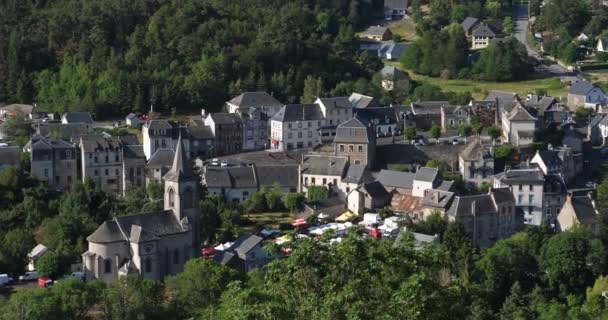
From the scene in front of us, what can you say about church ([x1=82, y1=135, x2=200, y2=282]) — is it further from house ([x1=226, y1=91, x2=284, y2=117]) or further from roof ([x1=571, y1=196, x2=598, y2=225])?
house ([x1=226, y1=91, x2=284, y2=117])

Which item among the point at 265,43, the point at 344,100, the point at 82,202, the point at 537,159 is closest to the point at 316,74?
the point at 265,43

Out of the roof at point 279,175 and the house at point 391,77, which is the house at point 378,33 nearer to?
the house at point 391,77

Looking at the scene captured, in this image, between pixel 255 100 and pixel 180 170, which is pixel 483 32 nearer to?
pixel 255 100

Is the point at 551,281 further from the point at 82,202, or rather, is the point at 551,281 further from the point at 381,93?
the point at 381,93

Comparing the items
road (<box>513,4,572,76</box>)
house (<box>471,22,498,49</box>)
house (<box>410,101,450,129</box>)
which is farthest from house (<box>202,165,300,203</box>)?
house (<box>471,22,498,49</box>)

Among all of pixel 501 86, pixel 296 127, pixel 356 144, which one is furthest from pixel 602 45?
pixel 356 144

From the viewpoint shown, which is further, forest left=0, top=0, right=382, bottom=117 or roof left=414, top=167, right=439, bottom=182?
forest left=0, top=0, right=382, bottom=117
